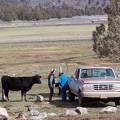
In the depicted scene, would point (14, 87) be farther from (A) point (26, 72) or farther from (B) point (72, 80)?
(A) point (26, 72)

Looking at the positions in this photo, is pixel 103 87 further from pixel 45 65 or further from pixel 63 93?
pixel 45 65

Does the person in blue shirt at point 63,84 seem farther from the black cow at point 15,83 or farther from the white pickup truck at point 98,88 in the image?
the white pickup truck at point 98,88

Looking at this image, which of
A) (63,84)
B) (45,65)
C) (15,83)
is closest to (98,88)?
(63,84)

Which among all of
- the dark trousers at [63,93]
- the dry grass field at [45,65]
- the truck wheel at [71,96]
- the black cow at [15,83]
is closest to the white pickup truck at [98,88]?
the dry grass field at [45,65]

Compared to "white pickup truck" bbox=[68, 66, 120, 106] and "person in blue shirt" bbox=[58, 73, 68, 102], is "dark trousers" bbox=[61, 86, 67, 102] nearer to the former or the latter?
"person in blue shirt" bbox=[58, 73, 68, 102]

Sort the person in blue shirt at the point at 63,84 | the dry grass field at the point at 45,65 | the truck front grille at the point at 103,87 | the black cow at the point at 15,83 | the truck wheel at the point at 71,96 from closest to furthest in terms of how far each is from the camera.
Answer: the truck front grille at the point at 103,87 → the dry grass field at the point at 45,65 → the truck wheel at the point at 71,96 → the person in blue shirt at the point at 63,84 → the black cow at the point at 15,83

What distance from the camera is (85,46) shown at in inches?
2933

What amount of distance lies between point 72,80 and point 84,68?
760mm

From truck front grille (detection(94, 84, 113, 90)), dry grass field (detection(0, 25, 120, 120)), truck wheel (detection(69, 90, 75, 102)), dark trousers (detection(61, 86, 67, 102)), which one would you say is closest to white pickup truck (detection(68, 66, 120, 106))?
truck front grille (detection(94, 84, 113, 90))

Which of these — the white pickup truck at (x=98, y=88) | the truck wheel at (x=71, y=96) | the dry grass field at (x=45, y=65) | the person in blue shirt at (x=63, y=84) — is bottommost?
the dry grass field at (x=45, y=65)

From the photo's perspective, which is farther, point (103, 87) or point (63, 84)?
point (63, 84)

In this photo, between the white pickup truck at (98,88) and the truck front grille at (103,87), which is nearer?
the white pickup truck at (98,88)

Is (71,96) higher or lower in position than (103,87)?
lower

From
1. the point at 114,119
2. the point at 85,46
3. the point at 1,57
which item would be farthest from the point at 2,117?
the point at 85,46
